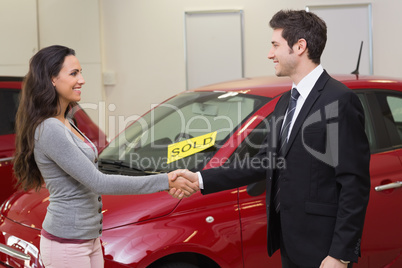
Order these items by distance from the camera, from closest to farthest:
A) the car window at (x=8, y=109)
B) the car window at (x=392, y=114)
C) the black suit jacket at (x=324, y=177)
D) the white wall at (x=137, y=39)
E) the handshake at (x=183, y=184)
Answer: the black suit jacket at (x=324, y=177)
the handshake at (x=183, y=184)
the car window at (x=392, y=114)
the car window at (x=8, y=109)
the white wall at (x=137, y=39)

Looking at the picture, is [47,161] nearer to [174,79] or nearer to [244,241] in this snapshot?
[244,241]

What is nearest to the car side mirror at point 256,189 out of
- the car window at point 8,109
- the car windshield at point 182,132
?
the car windshield at point 182,132

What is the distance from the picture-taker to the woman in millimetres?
2191

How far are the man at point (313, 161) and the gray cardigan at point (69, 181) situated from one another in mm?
680

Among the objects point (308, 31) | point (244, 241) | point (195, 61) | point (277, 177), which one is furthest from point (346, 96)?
point (195, 61)

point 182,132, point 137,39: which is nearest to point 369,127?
point 182,132

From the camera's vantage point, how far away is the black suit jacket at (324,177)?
6.63ft

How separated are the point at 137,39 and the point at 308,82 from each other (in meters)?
5.94

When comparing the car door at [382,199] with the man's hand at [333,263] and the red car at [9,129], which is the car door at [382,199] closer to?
the man's hand at [333,263]

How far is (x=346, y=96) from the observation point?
2076 millimetres

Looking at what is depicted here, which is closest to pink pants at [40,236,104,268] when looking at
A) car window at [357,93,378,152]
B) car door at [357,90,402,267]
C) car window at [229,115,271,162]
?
car window at [229,115,271,162]

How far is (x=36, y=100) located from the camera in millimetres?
2221

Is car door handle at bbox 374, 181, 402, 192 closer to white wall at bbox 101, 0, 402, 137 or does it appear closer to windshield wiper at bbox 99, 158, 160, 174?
windshield wiper at bbox 99, 158, 160, 174

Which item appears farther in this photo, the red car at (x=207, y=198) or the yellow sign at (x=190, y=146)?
the yellow sign at (x=190, y=146)
